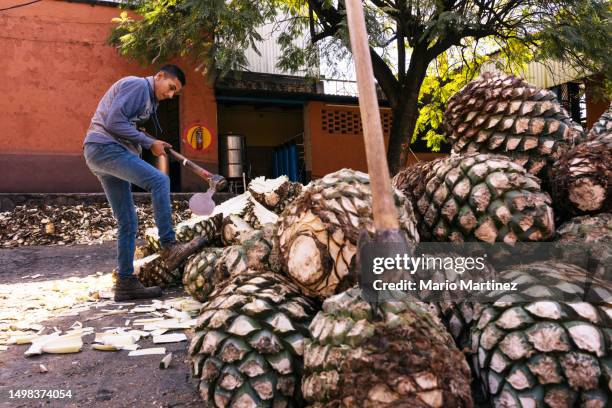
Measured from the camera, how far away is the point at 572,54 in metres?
9.02

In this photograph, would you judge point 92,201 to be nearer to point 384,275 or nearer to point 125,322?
point 125,322

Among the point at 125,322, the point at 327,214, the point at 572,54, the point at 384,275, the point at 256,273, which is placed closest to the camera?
the point at 384,275

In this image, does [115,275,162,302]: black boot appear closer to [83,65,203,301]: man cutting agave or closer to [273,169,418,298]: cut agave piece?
[83,65,203,301]: man cutting agave

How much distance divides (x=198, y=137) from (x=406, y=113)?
5.74m

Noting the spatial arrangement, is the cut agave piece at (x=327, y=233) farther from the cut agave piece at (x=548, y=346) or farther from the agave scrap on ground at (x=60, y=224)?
the agave scrap on ground at (x=60, y=224)

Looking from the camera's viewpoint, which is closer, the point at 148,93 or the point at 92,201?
the point at 148,93

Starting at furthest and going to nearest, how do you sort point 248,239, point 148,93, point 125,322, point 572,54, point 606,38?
1. point 572,54
2. point 606,38
3. point 148,93
4. point 125,322
5. point 248,239

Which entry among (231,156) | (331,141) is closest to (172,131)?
(231,156)

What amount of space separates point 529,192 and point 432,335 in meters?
0.82

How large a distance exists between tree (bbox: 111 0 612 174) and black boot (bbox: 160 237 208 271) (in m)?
5.27

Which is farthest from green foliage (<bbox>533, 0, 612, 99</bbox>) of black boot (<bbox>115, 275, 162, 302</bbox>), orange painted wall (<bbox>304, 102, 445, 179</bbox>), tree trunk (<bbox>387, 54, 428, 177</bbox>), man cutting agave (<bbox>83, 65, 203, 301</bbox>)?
black boot (<bbox>115, 275, 162, 302</bbox>)

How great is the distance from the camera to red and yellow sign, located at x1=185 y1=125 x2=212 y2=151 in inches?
482

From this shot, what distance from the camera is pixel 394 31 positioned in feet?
35.1

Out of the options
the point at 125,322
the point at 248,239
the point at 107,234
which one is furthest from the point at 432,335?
the point at 107,234
